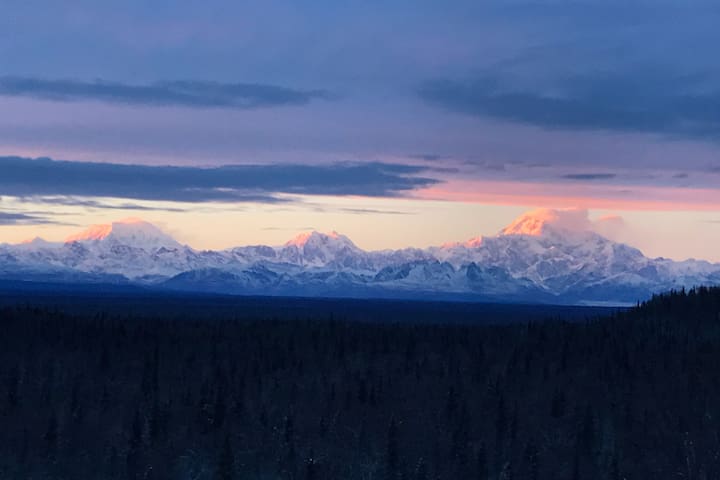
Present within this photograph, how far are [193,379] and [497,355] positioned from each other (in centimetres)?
4206

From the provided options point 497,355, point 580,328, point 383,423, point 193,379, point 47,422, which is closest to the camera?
point 47,422

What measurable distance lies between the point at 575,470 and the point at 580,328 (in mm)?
73442

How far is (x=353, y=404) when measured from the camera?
13588 centimetres

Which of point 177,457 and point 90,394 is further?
point 90,394

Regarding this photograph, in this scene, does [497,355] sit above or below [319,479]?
above

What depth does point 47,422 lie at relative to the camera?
12169 cm

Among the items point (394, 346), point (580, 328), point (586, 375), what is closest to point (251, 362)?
point (394, 346)

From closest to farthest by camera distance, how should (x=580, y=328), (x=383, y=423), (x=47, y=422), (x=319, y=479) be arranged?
(x=319, y=479) → (x=47, y=422) → (x=383, y=423) → (x=580, y=328)

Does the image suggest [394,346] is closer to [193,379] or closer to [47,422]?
[193,379]

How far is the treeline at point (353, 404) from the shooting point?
11431 cm

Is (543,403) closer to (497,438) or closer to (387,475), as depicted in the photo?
(497,438)

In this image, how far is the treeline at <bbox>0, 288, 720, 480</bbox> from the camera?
114 meters

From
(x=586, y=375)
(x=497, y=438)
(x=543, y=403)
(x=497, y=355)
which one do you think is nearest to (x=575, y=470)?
(x=497, y=438)

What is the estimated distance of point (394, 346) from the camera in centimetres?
16300
